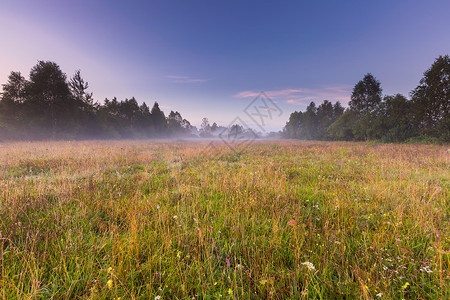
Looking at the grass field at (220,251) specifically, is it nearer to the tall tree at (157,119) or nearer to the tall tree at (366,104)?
the tall tree at (366,104)

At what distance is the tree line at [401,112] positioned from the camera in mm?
18719

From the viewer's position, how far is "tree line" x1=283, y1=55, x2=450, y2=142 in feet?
61.4

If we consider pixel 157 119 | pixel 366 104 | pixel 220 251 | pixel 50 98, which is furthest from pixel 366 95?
pixel 157 119

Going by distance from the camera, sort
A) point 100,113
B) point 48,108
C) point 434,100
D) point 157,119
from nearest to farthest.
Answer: point 434,100 → point 48,108 → point 100,113 → point 157,119

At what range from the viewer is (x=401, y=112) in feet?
79.0

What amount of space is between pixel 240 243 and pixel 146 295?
1136 mm

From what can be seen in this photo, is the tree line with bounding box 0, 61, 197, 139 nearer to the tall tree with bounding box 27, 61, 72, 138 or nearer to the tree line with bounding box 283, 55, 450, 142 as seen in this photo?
the tall tree with bounding box 27, 61, 72, 138

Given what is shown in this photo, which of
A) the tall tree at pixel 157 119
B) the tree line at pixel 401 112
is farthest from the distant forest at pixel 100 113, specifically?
the tall tree at pixel 157 119

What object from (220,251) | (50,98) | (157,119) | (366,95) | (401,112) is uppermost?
(366,95)

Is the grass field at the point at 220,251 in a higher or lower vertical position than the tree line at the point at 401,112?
lower

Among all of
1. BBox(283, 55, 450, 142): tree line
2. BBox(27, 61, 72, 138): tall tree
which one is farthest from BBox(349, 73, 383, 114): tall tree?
BBox(27, 61, 72, 138): tall tree

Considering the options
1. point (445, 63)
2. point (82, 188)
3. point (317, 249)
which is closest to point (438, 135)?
point (445, 63)

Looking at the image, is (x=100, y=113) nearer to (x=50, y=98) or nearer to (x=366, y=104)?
(x=50, y=98)

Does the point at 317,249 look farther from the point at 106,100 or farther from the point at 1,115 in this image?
the point at 106,100
